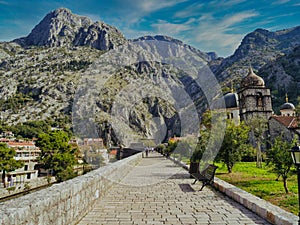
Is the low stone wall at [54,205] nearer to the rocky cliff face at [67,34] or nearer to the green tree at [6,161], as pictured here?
the green tree at [6,161]

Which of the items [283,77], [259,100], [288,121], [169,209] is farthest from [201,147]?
[283,77]

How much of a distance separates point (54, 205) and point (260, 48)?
15131 cm

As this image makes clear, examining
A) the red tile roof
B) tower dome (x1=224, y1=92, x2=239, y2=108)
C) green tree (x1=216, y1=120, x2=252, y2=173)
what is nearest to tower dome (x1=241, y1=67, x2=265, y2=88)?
tower dome (x1=224, y1=92, x2=239, y2=108)

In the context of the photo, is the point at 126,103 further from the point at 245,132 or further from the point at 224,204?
the point at 224,204

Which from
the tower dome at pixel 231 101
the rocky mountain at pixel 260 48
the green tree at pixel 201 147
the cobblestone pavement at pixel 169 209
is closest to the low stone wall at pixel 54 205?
the cobblestone pavement at pixel 169 209

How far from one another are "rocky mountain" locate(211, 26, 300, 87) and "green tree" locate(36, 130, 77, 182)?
292 feet

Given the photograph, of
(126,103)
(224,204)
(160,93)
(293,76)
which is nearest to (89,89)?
(126,103)

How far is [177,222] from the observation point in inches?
174

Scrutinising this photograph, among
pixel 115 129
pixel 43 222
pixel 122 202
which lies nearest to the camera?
pixel 43 222

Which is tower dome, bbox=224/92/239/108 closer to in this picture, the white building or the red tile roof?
the red tile roof

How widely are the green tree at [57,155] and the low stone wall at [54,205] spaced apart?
30.6 m

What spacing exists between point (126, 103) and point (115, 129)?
12008mm

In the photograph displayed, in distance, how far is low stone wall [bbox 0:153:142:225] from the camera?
2.54 m

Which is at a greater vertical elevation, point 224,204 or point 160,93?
point 160,93
